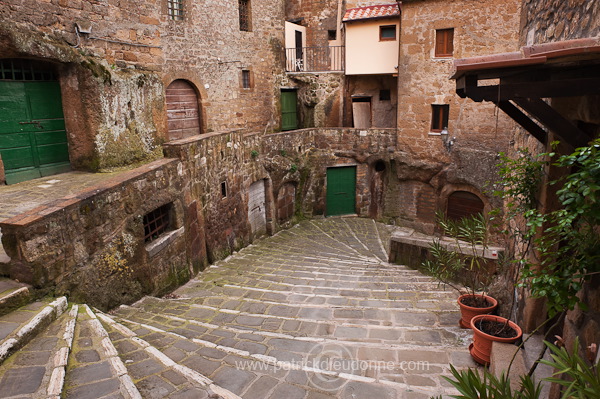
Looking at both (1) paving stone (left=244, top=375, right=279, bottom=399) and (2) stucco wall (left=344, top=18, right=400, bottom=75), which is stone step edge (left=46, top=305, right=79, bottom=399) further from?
(2) stucco wall (left=344, top=18, right=400, bottom=75)

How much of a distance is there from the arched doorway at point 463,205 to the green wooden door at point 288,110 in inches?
294

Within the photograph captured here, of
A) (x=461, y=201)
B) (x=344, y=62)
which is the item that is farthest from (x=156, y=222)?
(x=344, y=62)

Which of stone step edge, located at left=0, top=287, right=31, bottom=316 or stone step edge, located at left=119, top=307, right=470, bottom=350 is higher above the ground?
stone step edge, located at left=0, top=287, right=31, bottom=316

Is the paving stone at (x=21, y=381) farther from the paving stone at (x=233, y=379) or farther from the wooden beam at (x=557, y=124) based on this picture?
the wooden beam at (x=557, y=124)

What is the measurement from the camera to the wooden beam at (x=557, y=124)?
10.2 feet

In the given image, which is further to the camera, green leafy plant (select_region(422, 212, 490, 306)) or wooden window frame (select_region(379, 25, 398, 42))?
wooden window frame (select_region(379, 25, 398, 42))

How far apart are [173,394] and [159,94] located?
915 cm

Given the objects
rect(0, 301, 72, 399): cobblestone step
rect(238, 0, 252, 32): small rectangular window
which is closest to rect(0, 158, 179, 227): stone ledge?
rect(0, 301, 72, 399): cobblestone step

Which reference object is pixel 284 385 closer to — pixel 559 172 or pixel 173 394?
pixel 173 394

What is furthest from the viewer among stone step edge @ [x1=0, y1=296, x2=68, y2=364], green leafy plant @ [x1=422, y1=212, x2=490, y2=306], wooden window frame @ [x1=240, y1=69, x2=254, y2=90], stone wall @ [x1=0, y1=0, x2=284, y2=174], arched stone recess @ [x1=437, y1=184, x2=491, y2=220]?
wooden window frame @ [x1=240, y1=69, x2=254, y2=90]

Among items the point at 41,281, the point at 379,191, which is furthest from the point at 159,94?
the point at 379,191

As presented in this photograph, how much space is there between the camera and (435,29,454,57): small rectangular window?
13703mm

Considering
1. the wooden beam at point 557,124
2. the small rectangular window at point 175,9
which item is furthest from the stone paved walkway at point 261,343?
the small rectangular window at point 175,9

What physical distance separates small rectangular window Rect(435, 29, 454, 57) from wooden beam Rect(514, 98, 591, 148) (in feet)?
38.9
